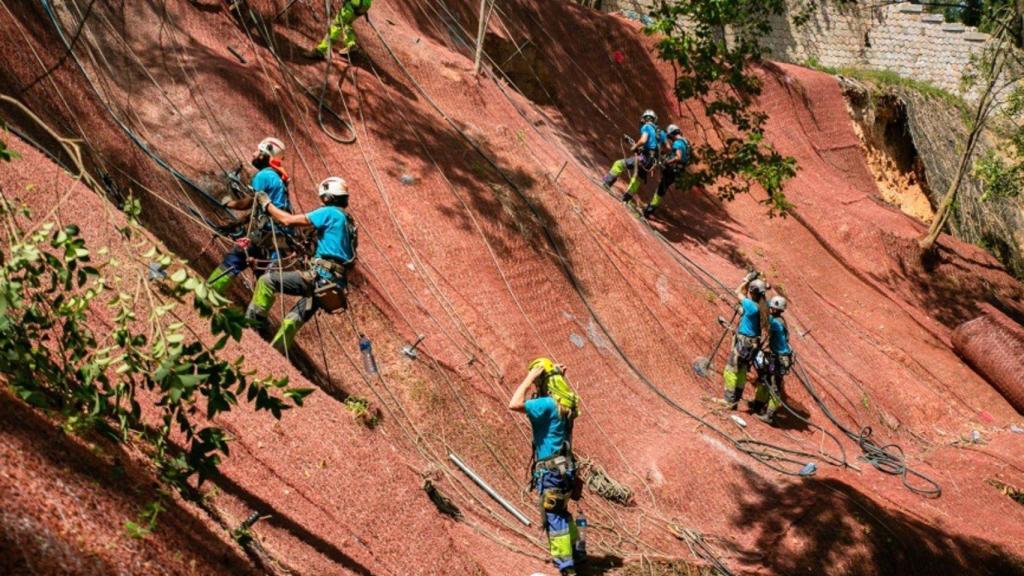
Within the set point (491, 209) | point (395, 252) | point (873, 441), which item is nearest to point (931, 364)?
point (873, 441)

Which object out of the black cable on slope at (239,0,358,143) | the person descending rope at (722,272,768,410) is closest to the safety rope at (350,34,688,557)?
the black cable on slope at (239,0,358,143)

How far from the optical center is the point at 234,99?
10.2 m

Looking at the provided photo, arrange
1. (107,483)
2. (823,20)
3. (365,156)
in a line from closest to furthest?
(107,483) → (365,156) → (823,20)

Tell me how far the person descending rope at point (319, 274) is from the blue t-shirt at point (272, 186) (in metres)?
0.23

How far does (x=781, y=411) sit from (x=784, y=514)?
3.24 m

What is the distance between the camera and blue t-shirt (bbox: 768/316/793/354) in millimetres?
12453

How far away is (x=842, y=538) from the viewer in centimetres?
941

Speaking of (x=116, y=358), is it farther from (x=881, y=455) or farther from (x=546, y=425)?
(x=881, y=455)

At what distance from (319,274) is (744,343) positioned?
6740mm

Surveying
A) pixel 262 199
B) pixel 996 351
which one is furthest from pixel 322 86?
pixel 996 351

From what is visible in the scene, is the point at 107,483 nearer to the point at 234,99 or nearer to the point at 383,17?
the point at 234,99

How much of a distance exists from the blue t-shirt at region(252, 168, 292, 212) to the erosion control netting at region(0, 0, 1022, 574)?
96 cm

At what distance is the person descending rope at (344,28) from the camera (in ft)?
37.2

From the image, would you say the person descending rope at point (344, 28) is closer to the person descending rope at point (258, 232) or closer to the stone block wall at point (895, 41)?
the person descending rope at point (258, 232)
